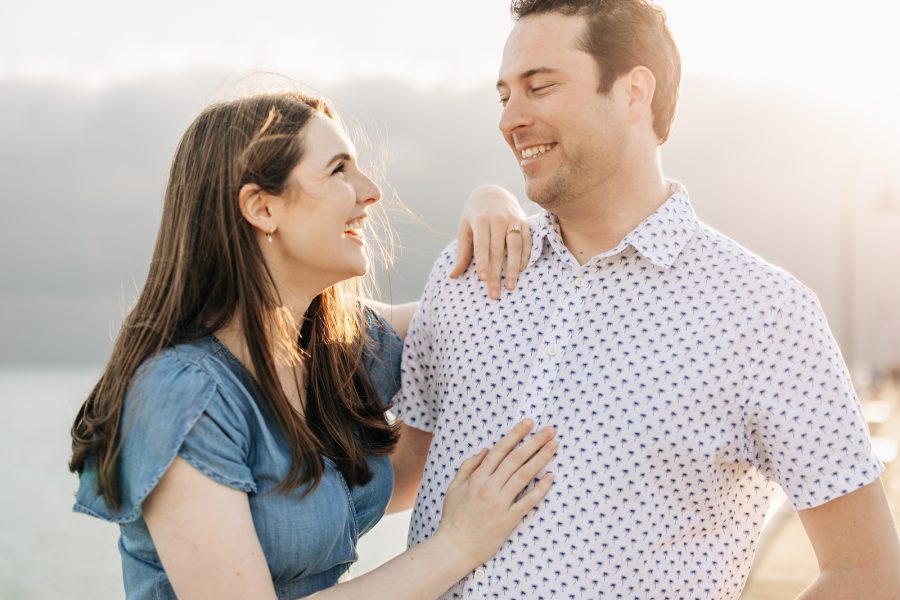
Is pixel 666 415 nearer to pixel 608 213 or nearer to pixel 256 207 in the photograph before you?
pixel 608 213

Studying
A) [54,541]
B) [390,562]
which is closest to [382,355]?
[390,562]

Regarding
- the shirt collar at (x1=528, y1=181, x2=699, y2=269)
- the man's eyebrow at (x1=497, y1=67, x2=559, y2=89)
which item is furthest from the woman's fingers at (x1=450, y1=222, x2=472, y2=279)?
the man's eyebrow at (x1=497, y1=67, x2=559, y2=89)

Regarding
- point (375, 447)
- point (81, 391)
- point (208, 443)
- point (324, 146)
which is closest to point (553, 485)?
point (375, 447)

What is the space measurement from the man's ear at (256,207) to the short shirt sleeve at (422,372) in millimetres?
605

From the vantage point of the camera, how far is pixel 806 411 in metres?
2.17

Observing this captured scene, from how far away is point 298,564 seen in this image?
7.38 ft

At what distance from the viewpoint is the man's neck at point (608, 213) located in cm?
253

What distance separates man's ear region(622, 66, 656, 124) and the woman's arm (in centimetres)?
89

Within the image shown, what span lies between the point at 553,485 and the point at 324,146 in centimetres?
98

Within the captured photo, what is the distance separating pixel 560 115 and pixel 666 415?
799 millimetres

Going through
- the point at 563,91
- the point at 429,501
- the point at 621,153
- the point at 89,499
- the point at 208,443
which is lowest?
the point at 429,501

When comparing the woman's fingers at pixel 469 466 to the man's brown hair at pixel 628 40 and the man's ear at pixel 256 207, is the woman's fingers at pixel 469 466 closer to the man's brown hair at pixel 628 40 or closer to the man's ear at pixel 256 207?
the man's ear at pixel 256 207

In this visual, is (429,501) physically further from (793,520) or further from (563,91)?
(793,520)

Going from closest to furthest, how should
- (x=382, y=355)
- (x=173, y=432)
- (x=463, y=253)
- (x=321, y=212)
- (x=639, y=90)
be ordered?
(x=173, y=432) < (x=321, y=212) < (x=639, y=90) < (x=463, y=253) < (x=382, y=355)
